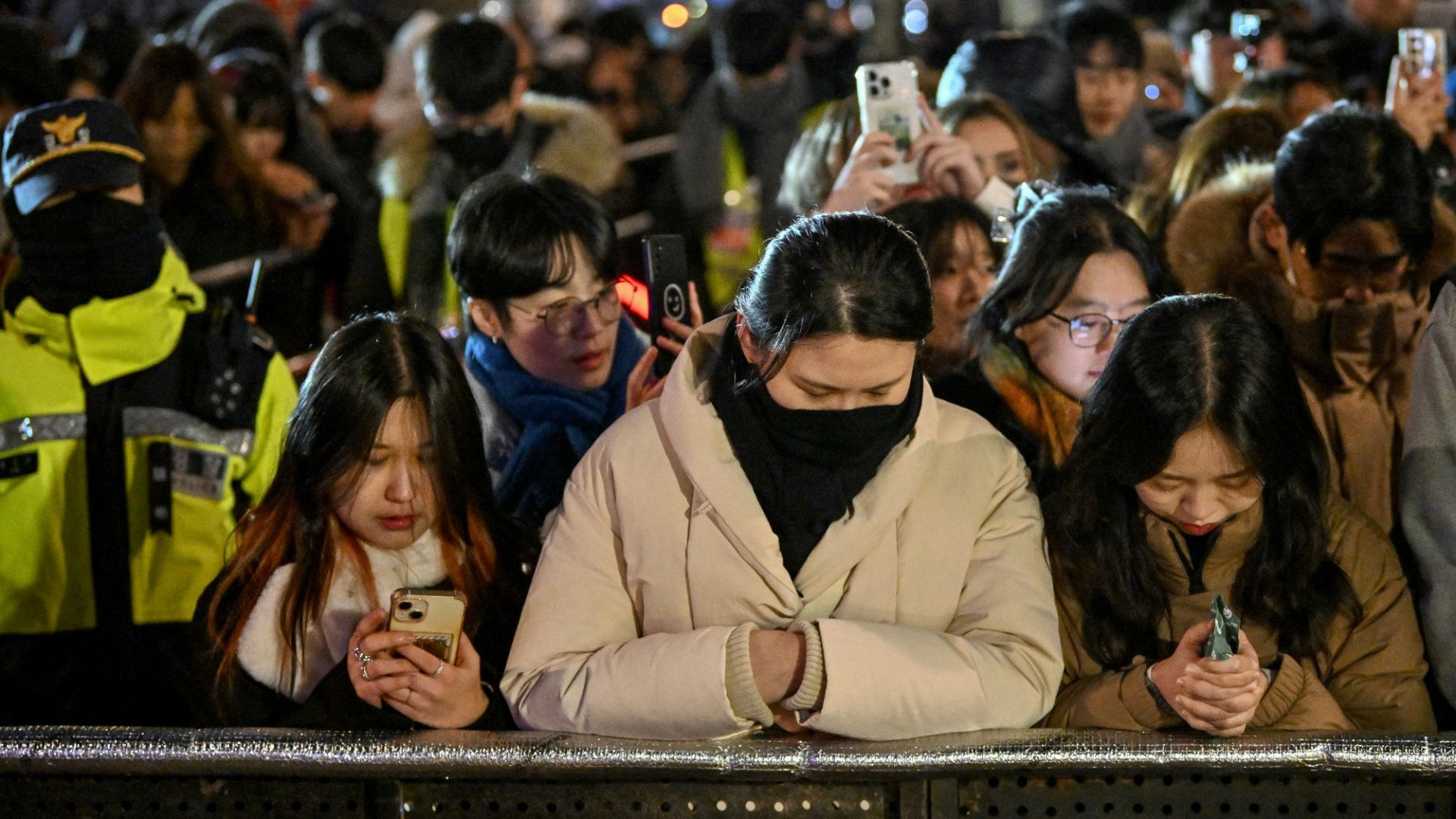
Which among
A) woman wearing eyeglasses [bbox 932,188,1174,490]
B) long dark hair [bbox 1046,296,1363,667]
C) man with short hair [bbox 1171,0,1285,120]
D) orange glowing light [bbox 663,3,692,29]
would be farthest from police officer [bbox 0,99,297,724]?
orange glowing light [bbox 663,3,692,29]

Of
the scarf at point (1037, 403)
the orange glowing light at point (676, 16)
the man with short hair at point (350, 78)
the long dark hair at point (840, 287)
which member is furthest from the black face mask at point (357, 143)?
the orange glowing light at point (676, 16)

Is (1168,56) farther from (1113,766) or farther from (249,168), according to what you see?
(1113,766)

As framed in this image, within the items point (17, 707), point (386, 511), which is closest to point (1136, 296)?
point (386, 511)

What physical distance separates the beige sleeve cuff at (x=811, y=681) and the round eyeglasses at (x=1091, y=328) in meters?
0.93

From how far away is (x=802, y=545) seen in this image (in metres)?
2.54

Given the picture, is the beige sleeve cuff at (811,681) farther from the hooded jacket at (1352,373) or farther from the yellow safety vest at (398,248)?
the yellow safety vest at (398,248)

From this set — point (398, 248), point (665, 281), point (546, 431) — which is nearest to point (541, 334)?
point (546, 431)

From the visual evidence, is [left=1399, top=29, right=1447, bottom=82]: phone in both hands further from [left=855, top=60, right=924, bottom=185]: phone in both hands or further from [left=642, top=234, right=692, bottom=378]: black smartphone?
[left=642, top=234, right=692, bottom=378]: black smartphone

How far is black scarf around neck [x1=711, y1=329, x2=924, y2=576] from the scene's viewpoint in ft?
8.10

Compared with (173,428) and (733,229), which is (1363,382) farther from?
(733,229)

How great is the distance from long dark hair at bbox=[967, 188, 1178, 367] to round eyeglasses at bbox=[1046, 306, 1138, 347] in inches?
2.4

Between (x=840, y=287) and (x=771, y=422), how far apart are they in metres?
0.24

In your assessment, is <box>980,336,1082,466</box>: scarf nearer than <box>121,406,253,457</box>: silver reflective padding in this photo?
Yes

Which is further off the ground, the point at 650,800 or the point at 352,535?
the point at 352,535
